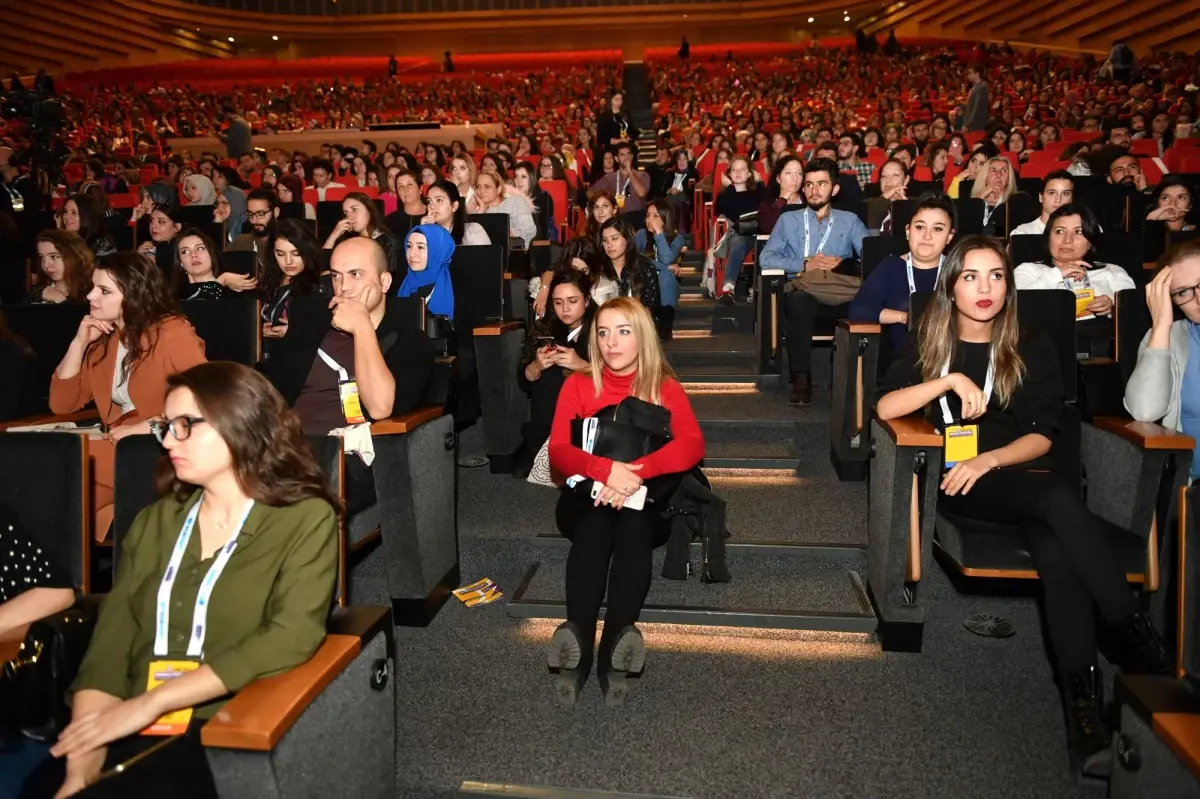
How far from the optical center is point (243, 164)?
9555mm

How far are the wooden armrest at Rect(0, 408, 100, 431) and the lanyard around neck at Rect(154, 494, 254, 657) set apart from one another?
1416 millimetres

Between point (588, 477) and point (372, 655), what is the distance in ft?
2.91

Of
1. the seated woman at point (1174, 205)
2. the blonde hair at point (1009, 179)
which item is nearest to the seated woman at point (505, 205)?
the blonde hair at point (1009, 179)

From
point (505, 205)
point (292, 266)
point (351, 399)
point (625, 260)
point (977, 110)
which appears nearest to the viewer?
point (351, 399)

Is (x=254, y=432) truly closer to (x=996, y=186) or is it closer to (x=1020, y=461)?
(x=1020, y=461)

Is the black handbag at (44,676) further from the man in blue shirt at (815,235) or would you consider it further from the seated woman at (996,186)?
the seated woman at (996,186)

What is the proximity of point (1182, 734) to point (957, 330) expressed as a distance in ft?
4.58

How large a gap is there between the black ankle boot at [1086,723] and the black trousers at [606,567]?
941 mm

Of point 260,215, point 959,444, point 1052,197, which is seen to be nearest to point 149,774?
point 959,444

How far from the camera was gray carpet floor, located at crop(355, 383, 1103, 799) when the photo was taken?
5.98 feet

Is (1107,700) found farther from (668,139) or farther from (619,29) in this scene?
(619,29)

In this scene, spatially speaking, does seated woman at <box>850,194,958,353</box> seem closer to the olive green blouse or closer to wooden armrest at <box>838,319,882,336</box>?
wooden armrest at <box>838,319,882,336</box>

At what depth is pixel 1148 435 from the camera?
2.15 m

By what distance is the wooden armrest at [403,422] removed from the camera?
234cm
